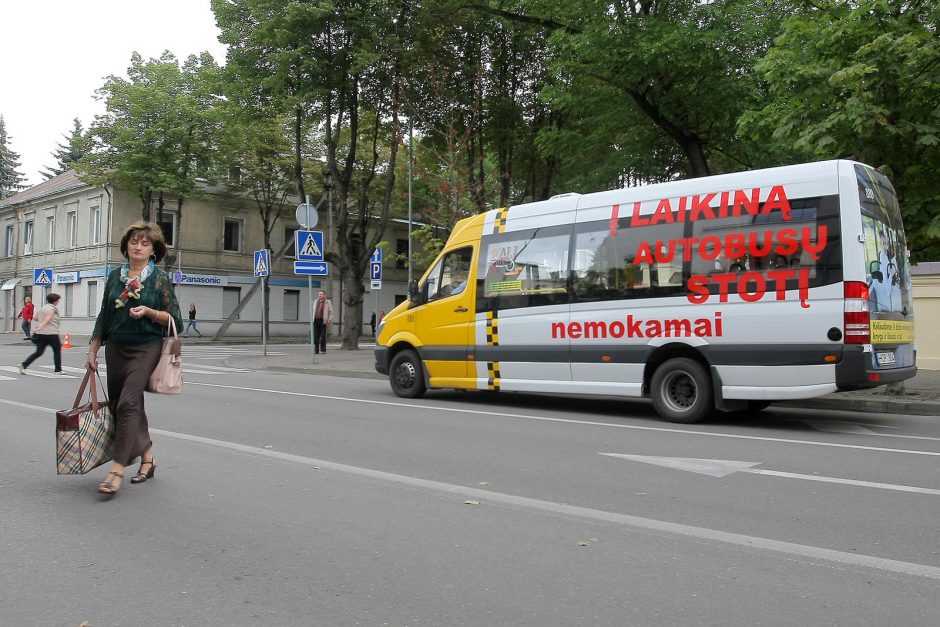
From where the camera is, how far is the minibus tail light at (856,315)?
8367 millimetres

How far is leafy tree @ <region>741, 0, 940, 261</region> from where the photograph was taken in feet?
35.8

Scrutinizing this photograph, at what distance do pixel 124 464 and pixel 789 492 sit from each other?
177 inches

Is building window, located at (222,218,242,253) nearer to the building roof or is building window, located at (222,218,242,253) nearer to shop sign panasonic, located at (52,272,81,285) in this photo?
the building roof

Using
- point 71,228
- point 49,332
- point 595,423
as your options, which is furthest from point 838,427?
point 71,228

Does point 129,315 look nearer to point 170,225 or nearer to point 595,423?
point 595,423

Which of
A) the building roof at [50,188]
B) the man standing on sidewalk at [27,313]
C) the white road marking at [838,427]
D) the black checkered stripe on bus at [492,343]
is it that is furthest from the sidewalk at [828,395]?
the building roof at [50,188]

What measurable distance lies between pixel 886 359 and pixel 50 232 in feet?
144

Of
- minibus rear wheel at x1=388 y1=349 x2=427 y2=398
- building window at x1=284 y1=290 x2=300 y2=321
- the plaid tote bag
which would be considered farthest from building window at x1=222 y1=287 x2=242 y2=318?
the plaid tote bag

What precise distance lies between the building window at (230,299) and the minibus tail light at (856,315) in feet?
121

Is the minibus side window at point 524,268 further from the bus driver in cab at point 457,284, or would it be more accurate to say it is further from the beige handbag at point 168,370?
the beige handbag at point 168,370

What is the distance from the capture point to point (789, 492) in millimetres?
5613

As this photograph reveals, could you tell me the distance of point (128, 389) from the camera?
17.7ft

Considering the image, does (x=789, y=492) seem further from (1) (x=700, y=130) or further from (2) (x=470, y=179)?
(2) (x=470, y=179)

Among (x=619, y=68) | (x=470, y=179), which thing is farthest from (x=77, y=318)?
(x=619, y=68)
